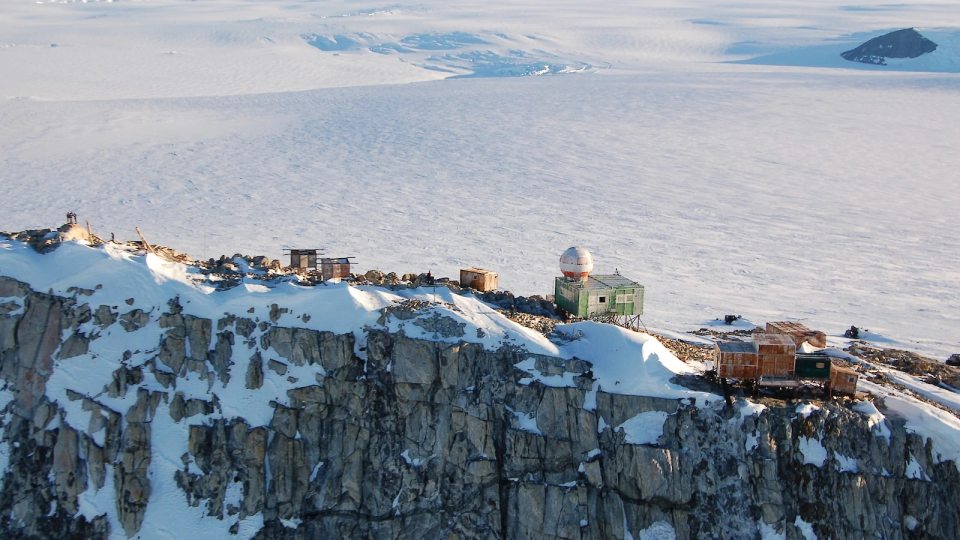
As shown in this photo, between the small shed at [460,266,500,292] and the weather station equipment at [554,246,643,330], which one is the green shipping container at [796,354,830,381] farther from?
the small shed at [460,266,500,292]

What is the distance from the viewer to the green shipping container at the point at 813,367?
77.0 feet

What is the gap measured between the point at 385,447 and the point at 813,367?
984 cm

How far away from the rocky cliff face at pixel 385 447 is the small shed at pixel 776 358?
5.17 ft

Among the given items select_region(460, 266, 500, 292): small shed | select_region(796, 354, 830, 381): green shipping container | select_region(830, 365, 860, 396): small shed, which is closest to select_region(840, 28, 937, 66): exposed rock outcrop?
select_region(460, 266, 500, 292): small shed

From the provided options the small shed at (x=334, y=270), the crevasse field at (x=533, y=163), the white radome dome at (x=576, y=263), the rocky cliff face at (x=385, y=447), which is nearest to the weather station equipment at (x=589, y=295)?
the white radome dome at (x=576, y=263)

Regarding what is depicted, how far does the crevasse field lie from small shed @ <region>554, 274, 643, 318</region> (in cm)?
704

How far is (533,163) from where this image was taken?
66.4 metres

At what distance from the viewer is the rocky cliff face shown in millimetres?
21906

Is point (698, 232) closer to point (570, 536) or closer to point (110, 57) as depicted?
point (570, 536)

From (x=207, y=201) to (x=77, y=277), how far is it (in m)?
29.5

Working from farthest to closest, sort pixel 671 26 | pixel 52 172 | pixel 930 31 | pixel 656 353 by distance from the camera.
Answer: pixel 671 26 < pixel 930 31 < pixel 52 172 < pixel 656 353

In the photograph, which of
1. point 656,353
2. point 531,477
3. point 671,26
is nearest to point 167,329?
point 531,477

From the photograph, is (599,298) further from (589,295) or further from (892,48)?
(892,48)

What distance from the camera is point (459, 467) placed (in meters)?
22.9
